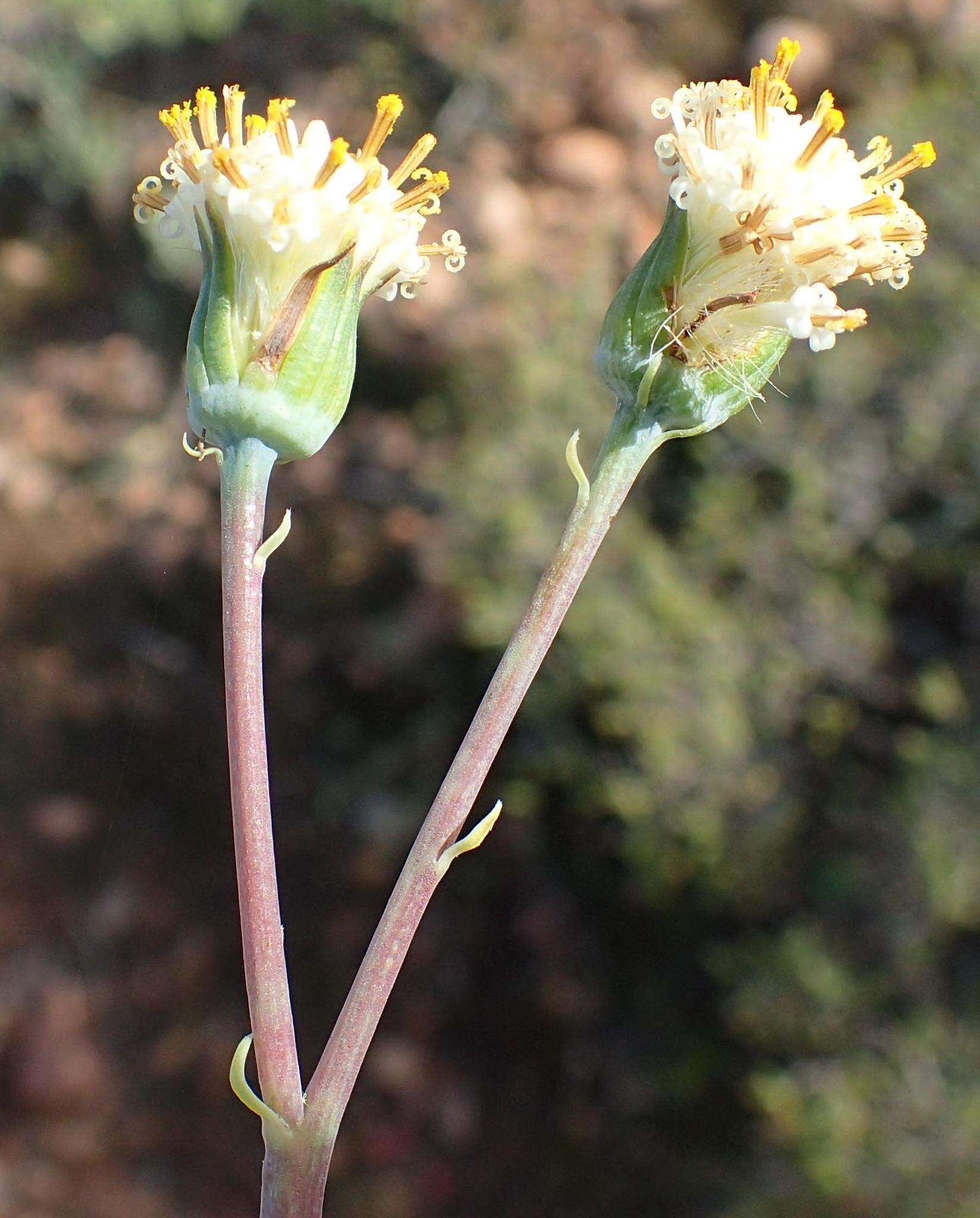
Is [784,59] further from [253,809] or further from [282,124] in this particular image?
[253,809]

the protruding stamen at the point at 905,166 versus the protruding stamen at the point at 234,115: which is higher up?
the protruding stamen at the point at 905,166

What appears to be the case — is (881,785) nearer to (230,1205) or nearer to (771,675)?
(771,675)

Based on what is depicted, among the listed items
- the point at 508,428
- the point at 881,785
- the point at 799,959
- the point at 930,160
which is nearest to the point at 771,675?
the point at 881,785

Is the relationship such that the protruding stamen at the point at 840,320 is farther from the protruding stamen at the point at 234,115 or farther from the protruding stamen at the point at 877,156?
the protruding stamen at the point at 234,115

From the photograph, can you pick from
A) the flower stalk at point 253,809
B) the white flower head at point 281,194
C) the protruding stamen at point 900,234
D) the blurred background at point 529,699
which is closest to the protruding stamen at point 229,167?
the white flower head at point 281,194

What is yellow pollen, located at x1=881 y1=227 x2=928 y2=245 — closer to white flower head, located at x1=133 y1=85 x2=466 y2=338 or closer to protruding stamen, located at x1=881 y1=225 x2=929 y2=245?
protruding stamen, located at x1=881 y1=225 x2=929 y2=245

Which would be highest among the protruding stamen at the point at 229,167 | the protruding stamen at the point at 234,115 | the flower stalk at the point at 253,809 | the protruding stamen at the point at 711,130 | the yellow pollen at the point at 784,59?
the yellow pollen at the point at 784,59
